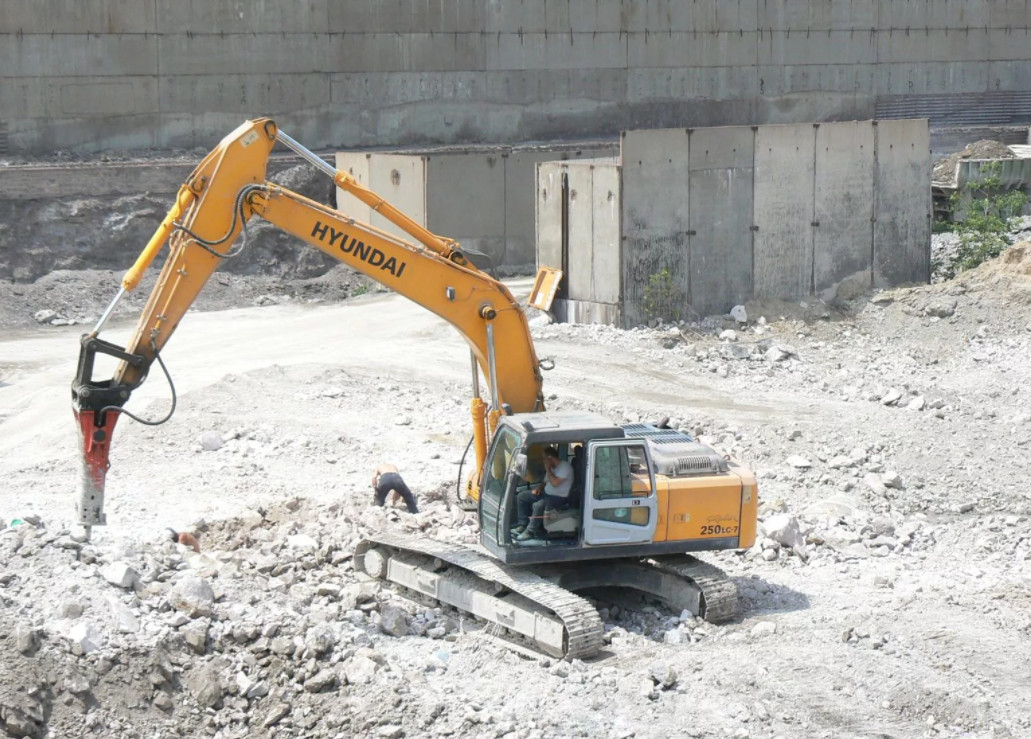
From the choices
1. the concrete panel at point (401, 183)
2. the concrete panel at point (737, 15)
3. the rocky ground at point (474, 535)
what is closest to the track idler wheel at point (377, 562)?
the rocky ground at point (474, 535)

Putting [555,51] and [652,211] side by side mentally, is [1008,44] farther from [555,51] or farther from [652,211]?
[652,211]

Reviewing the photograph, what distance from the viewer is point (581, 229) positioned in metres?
21.1

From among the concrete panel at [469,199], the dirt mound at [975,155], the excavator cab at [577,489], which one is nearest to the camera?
the excavator cab at [577,489]

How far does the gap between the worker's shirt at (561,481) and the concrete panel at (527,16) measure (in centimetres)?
2368

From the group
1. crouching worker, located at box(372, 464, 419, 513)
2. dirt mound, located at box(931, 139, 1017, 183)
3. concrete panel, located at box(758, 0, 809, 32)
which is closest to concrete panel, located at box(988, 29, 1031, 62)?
concrete panel, located at box(758, 0, 809, 32)

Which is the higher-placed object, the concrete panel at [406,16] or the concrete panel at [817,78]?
the concrete panel at [406,16]

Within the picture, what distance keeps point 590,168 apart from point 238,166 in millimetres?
10545

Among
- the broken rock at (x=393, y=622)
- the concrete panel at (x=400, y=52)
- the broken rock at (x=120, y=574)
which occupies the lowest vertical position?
the broken rock at (x=393, y=622)

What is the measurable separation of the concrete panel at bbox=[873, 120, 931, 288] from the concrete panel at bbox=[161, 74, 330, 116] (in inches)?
510

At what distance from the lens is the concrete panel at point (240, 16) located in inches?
1153

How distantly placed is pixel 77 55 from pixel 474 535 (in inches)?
753

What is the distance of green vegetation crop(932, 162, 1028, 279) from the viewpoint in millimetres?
24375

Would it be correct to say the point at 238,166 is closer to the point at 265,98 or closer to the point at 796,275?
the point at 796,275

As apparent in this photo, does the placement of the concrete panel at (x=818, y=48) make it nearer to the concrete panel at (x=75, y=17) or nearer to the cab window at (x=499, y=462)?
the concrete panel at (x=75, y=17)
